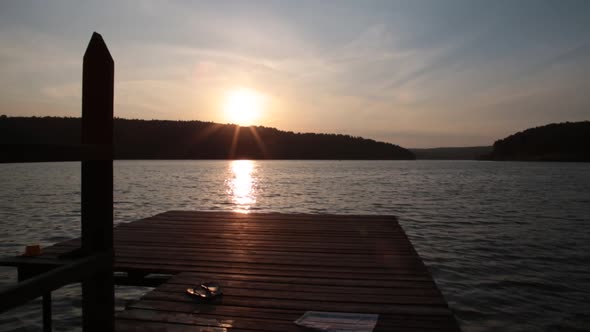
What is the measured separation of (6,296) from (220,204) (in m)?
24.6

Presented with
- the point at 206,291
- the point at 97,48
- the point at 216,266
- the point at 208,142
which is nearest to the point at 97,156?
the point at 97,48

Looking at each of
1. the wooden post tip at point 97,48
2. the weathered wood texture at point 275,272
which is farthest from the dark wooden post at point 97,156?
the weathered wood texture at point 275,272

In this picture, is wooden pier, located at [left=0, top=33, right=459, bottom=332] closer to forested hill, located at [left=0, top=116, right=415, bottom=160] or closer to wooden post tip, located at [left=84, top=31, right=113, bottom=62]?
wooden post tip, located at [left=84, top=31, right=113, bottom=62]

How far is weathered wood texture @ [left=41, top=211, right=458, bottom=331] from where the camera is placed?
4215mm

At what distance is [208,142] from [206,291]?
153 meters

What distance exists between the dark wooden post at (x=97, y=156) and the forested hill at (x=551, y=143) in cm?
17296

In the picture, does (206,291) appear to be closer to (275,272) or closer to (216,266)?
(275,272)

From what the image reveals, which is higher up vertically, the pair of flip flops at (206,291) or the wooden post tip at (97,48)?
the wooden post tip at (97,48)

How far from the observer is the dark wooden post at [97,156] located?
2.59 m

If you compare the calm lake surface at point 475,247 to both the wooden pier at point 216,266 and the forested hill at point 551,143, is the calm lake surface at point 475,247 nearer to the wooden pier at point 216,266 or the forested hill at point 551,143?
the wooden pier at point 216,266

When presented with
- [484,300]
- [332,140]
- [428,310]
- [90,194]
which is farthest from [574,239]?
[332,140]

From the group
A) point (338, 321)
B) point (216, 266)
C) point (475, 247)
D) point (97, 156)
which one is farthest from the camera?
point (475, 247)

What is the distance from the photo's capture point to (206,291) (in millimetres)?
4734

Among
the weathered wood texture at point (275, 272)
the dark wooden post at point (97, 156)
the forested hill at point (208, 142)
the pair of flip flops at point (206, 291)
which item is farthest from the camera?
the forested hill at point (208, 142)
